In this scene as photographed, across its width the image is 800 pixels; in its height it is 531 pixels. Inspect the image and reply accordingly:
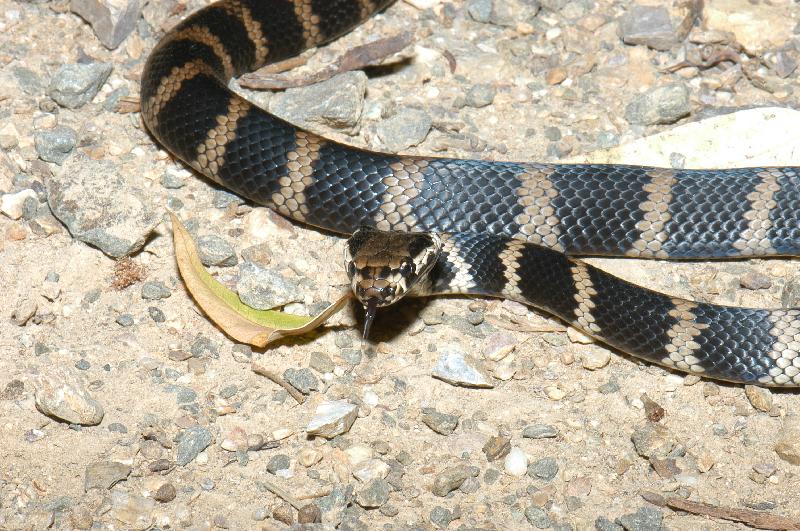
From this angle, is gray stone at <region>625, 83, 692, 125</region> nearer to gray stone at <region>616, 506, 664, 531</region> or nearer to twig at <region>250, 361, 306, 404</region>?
gray stone at <region>616, 506, 664, 531</region>

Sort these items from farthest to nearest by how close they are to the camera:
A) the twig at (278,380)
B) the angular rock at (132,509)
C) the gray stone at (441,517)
→ 1. the twig at (278,380)
2. the gray stone at (441,517)
3. the angular rock at (132,509)

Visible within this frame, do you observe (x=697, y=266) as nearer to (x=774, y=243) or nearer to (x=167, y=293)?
(x=774, y=243)

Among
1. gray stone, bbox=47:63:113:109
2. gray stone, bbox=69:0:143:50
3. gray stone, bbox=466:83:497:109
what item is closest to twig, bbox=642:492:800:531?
gray stone, bbox=466:83:497:109

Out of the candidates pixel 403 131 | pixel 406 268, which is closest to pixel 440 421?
pixel 406 268

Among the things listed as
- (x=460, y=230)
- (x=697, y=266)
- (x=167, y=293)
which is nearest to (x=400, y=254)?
(x=460, y=230)

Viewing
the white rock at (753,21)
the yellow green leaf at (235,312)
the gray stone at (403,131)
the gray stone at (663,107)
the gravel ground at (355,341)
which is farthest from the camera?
the white rock at (753,21)

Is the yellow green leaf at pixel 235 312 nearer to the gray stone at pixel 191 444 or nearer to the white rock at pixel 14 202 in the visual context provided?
the gray stone at pixel 191 444

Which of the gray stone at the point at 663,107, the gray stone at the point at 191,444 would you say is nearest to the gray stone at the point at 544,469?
the gray stone at the point at 191,444
